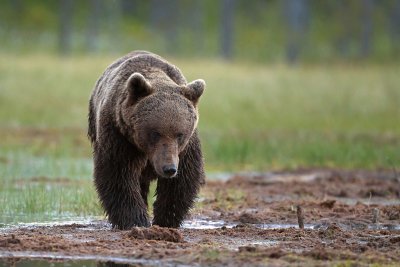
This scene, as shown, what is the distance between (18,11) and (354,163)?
5080 cm

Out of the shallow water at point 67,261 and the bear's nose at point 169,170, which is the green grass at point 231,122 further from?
the shallow water at point 67,261

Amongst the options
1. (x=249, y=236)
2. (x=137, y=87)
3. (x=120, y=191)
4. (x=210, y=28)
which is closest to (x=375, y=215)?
(x=249, y=236)

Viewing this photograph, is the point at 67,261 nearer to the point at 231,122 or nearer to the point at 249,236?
the point at 249,236

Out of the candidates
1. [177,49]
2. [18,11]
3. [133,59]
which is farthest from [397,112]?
[18,11]

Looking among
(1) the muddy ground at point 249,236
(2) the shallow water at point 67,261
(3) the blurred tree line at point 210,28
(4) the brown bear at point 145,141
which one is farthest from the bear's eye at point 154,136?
(3) the blurred tree line at point 210,28

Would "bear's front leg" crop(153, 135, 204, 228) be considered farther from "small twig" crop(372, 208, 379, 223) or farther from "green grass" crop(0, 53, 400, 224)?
"small twig" crop(372, 208, 379, 223)

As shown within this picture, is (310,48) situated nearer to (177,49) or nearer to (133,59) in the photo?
(177,49)

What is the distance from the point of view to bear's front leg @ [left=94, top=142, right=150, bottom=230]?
Result: 8.44 m

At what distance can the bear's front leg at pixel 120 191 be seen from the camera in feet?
27.7

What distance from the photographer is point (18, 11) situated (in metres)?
63.4

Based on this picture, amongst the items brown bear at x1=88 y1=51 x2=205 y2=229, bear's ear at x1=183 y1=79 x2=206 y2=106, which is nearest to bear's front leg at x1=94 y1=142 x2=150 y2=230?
brown bear at x1=88 y1=51 x2=205 y2=229

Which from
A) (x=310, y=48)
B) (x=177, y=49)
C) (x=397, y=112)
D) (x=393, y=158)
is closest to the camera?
(x=393, y=158)

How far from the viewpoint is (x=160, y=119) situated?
308 inches

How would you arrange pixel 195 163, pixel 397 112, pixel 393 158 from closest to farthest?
pixel 195 163, pixel 393 158, pixel 397 112
